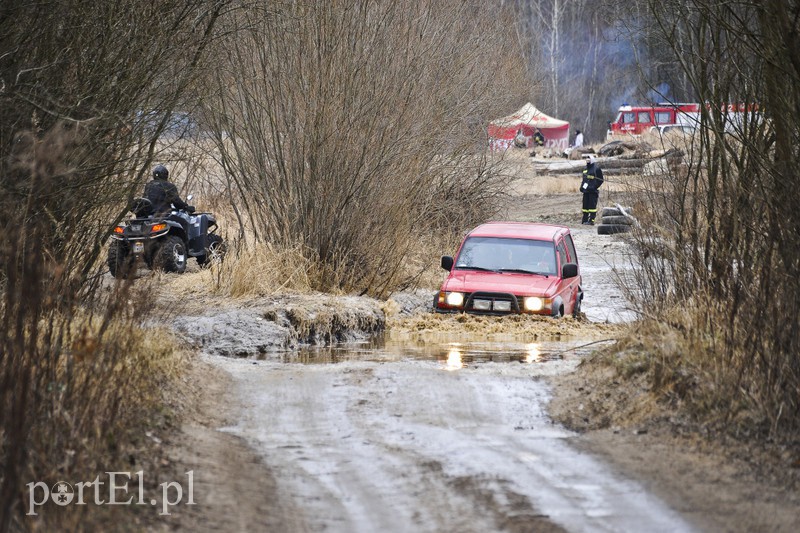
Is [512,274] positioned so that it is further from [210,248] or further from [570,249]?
[210,248]

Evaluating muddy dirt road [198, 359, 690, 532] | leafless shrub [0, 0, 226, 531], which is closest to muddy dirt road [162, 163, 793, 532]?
muddy dirt road [198, 359, 690, 532]

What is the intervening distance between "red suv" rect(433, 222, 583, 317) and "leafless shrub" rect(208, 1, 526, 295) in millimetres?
1773

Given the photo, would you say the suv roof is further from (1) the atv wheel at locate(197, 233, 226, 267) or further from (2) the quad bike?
(1) the atv wheel at locate(197, 233, 226, 267)

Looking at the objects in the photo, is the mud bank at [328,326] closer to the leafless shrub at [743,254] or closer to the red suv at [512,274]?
the red suv at [512,274]

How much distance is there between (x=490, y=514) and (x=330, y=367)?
5.63 meters

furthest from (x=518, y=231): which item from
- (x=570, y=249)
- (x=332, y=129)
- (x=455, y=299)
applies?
(x=332, y=129)

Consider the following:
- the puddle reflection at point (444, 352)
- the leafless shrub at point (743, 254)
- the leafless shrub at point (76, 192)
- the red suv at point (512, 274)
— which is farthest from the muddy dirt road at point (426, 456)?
the red suv at point (512, 274)

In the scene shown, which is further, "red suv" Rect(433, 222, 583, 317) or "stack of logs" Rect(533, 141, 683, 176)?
"stack of logs" Rect(533, 141, 683, 176)

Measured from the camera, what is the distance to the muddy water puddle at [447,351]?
1317 cm

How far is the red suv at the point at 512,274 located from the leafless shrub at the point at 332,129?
5.82ft

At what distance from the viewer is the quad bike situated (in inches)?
754

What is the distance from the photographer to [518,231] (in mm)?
17953

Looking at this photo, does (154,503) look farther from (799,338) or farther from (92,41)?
(92,41)

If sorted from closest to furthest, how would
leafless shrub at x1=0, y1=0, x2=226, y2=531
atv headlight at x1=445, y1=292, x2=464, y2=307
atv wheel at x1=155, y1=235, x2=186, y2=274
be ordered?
leafless shrub at x1=0, y1=0, x2=226, y2=531, atv headlight at x1=445, y1=292, x2=464, y2=307, atv wheel at x1=155, y1=235, x2=186, y2=274
